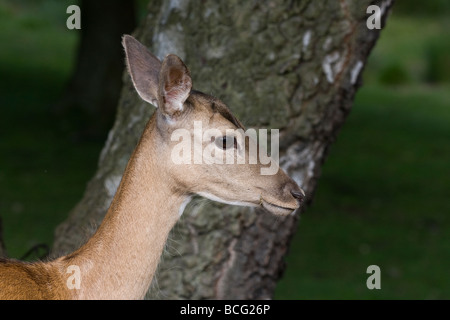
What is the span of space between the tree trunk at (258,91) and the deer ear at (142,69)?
1479mm

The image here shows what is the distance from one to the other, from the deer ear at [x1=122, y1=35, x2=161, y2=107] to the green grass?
336 centimetres

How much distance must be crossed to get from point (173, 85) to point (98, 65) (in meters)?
9.33

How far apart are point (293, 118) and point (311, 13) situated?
2.15ft

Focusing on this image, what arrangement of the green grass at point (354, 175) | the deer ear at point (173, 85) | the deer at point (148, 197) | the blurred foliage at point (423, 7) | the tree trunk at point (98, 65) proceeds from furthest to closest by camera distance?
the blurred foliage at point (423, 7), the tree trunk at point (98, 65), the green grass at point (354, 175), the deer at point (148, 197), the deer ear at point (173, 85)

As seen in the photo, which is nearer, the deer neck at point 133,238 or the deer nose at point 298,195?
the deer neck at point 133,238

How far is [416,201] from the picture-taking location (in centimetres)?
1134

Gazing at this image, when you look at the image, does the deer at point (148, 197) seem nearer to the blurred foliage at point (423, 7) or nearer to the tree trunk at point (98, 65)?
the tree trunk at point (98, 65)

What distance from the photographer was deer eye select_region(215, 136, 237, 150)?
422 centimetres

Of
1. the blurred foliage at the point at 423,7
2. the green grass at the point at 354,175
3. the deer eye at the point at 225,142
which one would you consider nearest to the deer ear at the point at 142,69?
the deer eye at the point at 225,142

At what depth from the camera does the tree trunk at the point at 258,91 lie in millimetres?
5801

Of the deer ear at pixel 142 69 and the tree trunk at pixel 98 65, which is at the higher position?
the deer ear at pixel 142 69

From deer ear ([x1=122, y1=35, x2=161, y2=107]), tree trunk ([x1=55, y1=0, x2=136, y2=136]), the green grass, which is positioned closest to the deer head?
deer ear ([x1=122, y1=35, x2=161, y2=107])
